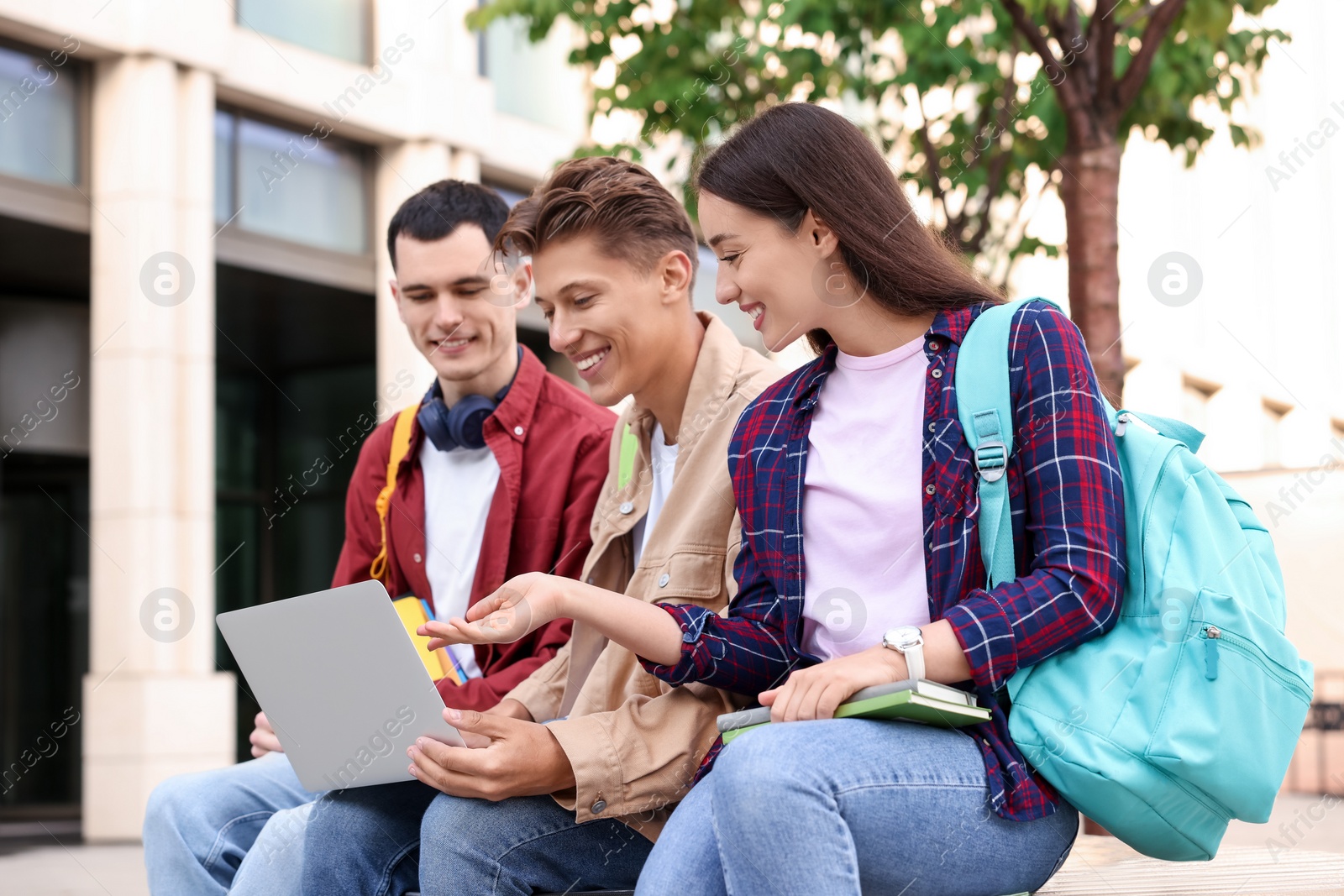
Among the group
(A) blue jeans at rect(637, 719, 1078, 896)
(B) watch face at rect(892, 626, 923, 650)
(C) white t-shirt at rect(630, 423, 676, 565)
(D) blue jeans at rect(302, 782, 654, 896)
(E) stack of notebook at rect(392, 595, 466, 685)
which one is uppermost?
(C) white t-shirt at rect(630, 423, 676, 565)

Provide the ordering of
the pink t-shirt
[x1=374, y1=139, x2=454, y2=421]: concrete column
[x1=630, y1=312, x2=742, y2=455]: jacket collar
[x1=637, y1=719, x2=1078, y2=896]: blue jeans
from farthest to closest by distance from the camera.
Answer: [x1=374, y1=139, x2=454, y2=421]: concrete column < [x1=630, y1=312, x2=742, y2=455]: jacket collar < the pink t-shirt < [x1=637, y1=719, x2=1078, y2=896]: blue jeans

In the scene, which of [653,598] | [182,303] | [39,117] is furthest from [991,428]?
[39,117]

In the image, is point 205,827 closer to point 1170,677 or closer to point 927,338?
point 927,338

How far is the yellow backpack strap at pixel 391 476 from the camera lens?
337 centimetres

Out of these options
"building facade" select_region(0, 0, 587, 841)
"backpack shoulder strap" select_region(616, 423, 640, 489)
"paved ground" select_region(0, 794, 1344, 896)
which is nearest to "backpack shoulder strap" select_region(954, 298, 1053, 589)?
"backpack shoulder strap" select_region(616, 423, 640, 489)

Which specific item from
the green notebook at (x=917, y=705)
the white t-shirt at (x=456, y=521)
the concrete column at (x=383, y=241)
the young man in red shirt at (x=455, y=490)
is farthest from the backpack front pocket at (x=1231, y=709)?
the concrete column at (x=383, y=241)

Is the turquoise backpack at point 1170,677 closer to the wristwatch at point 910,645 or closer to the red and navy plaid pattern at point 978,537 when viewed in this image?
the red and navy plaid pattern at point 978,537

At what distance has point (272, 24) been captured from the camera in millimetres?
9258

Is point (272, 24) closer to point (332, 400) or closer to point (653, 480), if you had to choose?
point (332, 400)

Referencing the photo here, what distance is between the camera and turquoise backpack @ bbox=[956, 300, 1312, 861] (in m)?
1.83

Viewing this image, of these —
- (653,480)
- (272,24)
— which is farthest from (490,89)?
(653,480)

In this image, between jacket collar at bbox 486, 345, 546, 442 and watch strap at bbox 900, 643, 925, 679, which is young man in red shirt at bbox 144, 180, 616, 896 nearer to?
jacket collar at bbox 486, 345, 546, 442

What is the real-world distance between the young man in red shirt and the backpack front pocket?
1.40 metres

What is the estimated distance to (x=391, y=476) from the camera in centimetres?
342
